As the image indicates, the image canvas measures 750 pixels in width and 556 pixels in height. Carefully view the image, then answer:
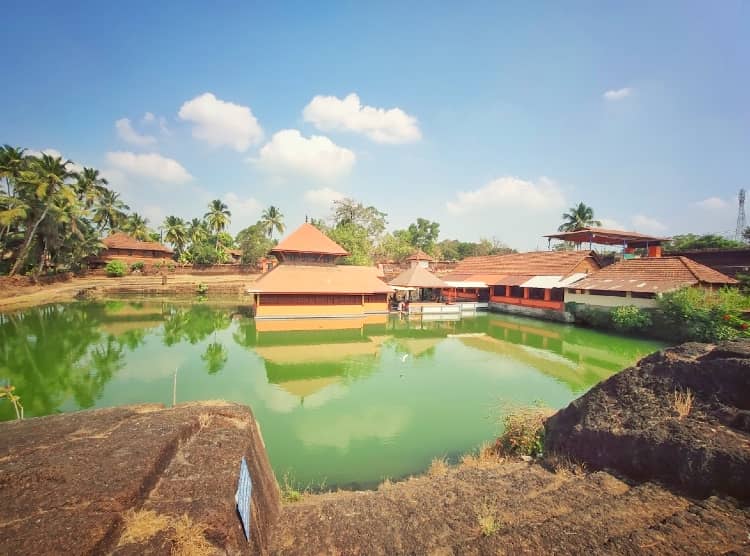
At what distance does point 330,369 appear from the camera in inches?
452

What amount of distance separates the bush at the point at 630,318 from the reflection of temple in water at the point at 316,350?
37.3 ft

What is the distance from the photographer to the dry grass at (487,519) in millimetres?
3121

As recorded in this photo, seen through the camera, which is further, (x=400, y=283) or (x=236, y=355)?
(x=400, y=283)

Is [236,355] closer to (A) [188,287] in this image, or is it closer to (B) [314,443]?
(B) [314,443]

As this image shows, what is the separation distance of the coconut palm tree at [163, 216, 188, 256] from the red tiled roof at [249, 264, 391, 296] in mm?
31257

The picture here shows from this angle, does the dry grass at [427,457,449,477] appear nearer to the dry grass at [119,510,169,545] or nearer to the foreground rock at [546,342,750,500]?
the foreground rock at [546,342,750,500]

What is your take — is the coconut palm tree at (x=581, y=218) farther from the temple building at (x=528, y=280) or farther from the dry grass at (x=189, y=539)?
the dry grass at (x=189, y=539)

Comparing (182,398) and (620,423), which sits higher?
(620,423)

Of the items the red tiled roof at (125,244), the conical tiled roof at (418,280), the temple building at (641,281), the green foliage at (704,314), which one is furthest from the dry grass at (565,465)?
the red tiled roof at (125,244)

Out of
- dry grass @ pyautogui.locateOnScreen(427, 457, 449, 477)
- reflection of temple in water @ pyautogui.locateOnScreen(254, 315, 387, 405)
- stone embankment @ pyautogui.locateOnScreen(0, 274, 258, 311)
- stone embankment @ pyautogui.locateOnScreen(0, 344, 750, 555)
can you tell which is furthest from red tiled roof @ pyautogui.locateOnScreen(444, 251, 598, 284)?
stone embankment @ pyautogui.locateOnScreen(0, 274, 258, 311)

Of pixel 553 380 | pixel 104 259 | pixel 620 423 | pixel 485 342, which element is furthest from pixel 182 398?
pixel 104 259

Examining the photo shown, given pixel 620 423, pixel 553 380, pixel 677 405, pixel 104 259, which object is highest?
pixel 104 259

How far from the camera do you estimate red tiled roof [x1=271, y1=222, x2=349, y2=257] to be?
21484 millimetres

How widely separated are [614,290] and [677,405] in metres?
16.6
